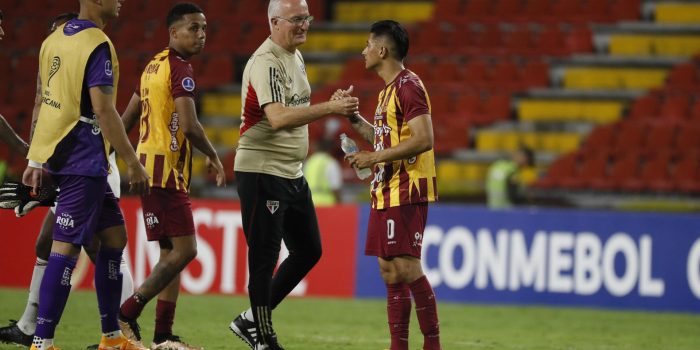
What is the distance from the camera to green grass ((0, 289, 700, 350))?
356 inches

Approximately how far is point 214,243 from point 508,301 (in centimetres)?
359

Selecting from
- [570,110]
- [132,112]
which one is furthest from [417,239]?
[570,110]

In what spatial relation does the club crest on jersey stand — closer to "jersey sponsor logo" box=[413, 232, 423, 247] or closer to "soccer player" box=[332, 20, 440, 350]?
"soccer player" box=[332, 20, 440, 350]

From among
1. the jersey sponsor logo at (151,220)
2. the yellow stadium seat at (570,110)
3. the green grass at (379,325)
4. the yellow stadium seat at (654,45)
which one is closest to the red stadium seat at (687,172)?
the yellow stadium seat at (570,110)

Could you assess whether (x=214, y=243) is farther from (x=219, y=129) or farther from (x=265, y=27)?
(x=265, y=27)

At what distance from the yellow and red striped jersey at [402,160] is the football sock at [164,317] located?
1664mm

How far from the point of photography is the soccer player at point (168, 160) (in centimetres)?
764

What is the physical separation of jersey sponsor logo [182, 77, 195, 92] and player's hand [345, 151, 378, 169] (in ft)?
4.18

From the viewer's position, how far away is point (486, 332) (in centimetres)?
1019

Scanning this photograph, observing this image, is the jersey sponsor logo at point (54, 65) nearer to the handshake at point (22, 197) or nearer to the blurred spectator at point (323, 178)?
the handshake at point (22, 197)

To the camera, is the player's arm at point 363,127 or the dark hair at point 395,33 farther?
the player's arm at point 363,127

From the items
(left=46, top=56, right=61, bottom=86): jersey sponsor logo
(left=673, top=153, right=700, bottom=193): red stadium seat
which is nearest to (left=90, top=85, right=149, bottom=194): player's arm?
(left=46, top=56, right=61, bottom=86): jersey sponsor logo

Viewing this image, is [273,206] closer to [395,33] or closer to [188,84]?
[188,84]

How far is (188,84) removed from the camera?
7.63m
